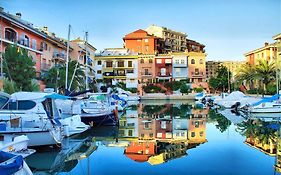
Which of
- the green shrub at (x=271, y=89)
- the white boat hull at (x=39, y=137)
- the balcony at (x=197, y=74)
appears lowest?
the white boat hull at (x=39, y=137)

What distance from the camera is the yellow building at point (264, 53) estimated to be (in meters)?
70.8

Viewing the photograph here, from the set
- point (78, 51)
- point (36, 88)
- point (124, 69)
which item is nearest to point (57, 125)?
point (36, 88)

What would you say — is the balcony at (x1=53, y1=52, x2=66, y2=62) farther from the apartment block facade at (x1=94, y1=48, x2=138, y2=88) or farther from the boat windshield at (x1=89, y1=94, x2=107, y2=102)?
the apartment block facade at (x1=94, y1=48, x2=138, y2=88)

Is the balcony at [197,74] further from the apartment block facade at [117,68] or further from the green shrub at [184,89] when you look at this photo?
the apartment block facade at [117,68]

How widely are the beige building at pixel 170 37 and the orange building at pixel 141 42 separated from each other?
8.98 m

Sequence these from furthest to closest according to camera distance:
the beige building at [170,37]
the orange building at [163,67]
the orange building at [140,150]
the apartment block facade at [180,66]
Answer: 1. the beige building at [170,37]
2. the apartment block facade at [180,66]
3. the orange building at [163,67]
4. the orange building at [140,150]

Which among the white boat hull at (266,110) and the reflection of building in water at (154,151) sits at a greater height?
the white boat hull at (266,110)

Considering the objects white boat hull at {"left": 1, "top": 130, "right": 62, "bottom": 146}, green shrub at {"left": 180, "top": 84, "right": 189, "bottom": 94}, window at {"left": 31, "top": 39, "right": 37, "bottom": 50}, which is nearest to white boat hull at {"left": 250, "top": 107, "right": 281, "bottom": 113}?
white boat hull at {"left": 1, "top": 130, "right": 62, "bottom": 146}

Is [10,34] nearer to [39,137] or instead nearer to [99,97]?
[99,97]

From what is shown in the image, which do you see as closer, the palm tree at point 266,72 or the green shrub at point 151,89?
→ the palm tree at point 266,72

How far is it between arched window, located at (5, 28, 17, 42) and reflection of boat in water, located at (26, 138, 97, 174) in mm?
21800

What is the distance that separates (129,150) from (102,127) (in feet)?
27.9

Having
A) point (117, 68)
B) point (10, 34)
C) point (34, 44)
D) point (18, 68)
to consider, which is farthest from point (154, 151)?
point (117, 68)

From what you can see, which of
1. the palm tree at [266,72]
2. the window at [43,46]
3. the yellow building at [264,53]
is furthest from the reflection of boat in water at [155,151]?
the yellow building at [264,53]
